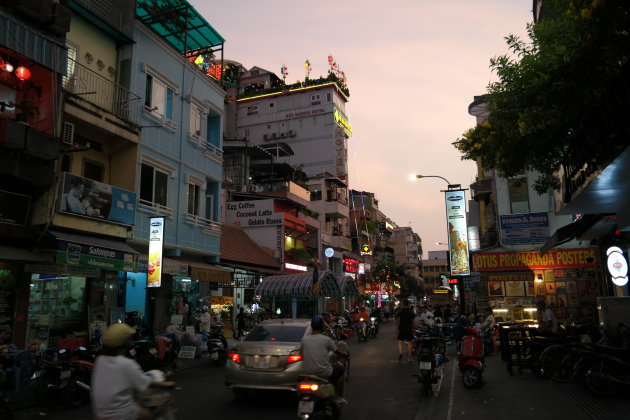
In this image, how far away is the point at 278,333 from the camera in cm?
968

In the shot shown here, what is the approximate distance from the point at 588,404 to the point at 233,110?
6696cm

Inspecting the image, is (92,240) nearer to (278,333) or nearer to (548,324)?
(278,333)

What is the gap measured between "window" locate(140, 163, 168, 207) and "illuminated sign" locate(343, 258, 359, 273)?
113 feet

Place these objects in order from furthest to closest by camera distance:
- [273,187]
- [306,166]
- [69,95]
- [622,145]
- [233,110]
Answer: [233,110] → [306,166] → [273,187] → [69,95] → [622,145]

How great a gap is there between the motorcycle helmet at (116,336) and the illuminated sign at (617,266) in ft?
46.9

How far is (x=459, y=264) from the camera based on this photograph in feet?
72.1

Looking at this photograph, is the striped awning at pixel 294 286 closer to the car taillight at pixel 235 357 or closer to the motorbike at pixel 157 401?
the car taillight at pixel 235 357

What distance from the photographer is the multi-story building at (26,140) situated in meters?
12.8

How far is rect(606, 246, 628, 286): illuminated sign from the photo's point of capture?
1388 centimetres

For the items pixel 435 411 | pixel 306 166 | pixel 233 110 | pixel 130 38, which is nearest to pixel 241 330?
pixel 130 38

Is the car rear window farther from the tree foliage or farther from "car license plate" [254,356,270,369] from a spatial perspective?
the tree foliage

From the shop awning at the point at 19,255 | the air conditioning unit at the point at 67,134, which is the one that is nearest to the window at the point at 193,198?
the air conditioning unit at the point at 67,134

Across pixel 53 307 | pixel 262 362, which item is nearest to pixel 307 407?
pixel 262 362

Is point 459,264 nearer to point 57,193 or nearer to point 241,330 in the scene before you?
point 241,330
